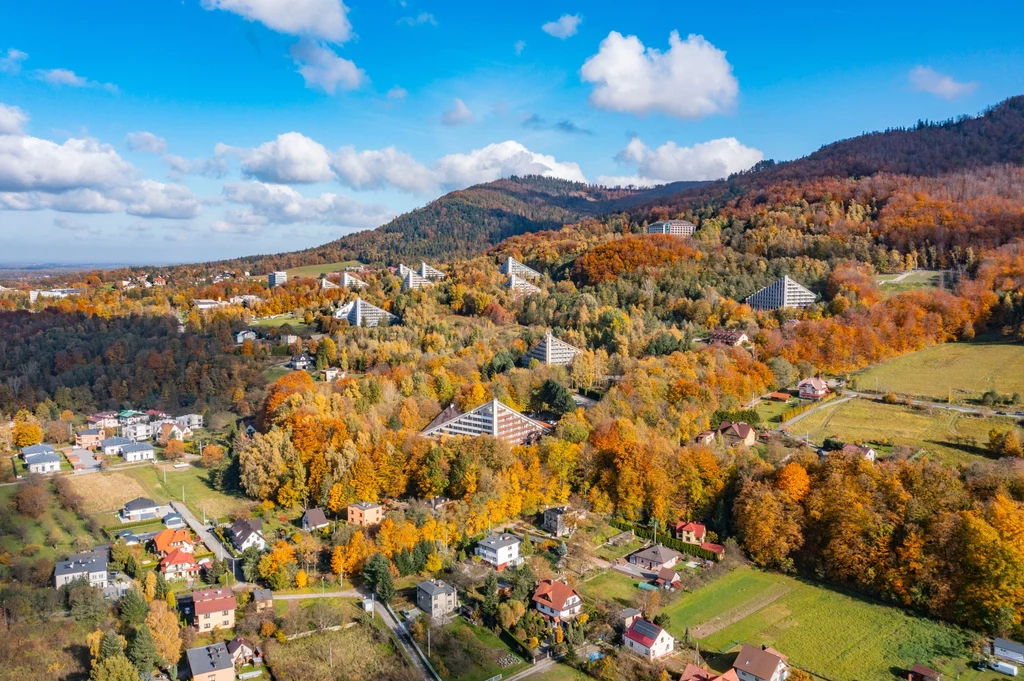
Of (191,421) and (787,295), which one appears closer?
(191,421)

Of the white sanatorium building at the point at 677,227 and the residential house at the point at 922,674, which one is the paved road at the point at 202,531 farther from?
the white sanatorium building at the point at 677,227

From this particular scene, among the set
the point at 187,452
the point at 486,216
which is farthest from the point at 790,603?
the point at 486,216

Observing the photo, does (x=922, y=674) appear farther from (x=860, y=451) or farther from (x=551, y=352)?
(x=551, y=352)

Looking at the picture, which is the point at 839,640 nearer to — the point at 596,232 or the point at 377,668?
the point at 377,668

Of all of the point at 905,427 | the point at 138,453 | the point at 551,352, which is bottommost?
the point at 138,453

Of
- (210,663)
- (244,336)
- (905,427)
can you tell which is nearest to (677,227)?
(244,336)

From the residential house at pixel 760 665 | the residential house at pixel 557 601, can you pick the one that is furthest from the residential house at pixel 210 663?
the residential house at pixel 760 665

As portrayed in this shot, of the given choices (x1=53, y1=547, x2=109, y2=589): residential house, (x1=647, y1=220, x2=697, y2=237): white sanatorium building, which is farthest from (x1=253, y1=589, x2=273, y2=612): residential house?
(x1=647, y1=220, x2=697, y2=237): white sanatorium building
